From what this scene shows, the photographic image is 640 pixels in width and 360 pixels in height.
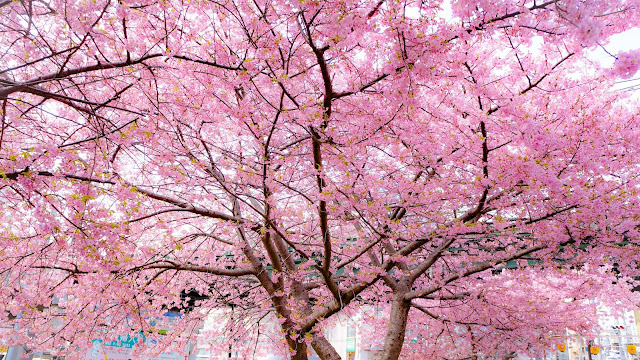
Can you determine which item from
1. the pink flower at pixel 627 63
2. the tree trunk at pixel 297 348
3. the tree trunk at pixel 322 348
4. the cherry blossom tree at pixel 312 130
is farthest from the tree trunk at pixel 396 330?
the pink flower at pixel 627 63

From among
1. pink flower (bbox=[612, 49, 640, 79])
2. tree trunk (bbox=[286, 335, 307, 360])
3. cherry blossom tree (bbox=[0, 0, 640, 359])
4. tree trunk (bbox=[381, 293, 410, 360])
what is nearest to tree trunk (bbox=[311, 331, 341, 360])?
cherry blossom tree (bbox=[0, 0, 640, 359])

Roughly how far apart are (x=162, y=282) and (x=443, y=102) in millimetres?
5652

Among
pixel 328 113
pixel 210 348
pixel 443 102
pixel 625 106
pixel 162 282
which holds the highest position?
pixel 625 106

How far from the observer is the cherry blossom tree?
3.44 meters

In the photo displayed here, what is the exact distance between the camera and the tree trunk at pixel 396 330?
6.39 metres

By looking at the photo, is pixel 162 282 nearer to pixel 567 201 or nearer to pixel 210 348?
pixel 210 348

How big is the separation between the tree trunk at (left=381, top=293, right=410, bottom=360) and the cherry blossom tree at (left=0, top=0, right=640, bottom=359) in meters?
0.02

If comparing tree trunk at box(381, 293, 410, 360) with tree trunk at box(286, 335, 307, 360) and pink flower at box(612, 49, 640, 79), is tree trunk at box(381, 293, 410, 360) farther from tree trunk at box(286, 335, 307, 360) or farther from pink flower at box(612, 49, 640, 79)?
pink flower at box(612, 49, 640, 79)

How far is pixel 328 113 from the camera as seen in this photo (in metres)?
4.03

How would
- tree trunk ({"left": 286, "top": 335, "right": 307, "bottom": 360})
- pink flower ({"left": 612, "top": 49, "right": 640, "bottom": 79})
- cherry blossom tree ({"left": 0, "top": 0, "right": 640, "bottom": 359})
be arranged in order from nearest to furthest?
pink flower ({"left": 612, "top": 49, "right": 640, "bottom": 79}), cherry blossom tree ({"left": 0, "top": 0, "right": 640, "bottom": 359}), tree trunk ({"left": 286, "top": 335, "right": 307, "bottom": 360})

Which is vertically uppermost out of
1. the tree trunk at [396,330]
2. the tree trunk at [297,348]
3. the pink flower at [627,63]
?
the pink flower at [627,63]

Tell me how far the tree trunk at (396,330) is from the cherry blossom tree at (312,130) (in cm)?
2

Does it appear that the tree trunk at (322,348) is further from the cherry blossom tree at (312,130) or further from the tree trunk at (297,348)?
the tree trunk at (297,348)

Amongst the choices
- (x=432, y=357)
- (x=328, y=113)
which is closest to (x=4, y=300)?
(x=328, y=113)
